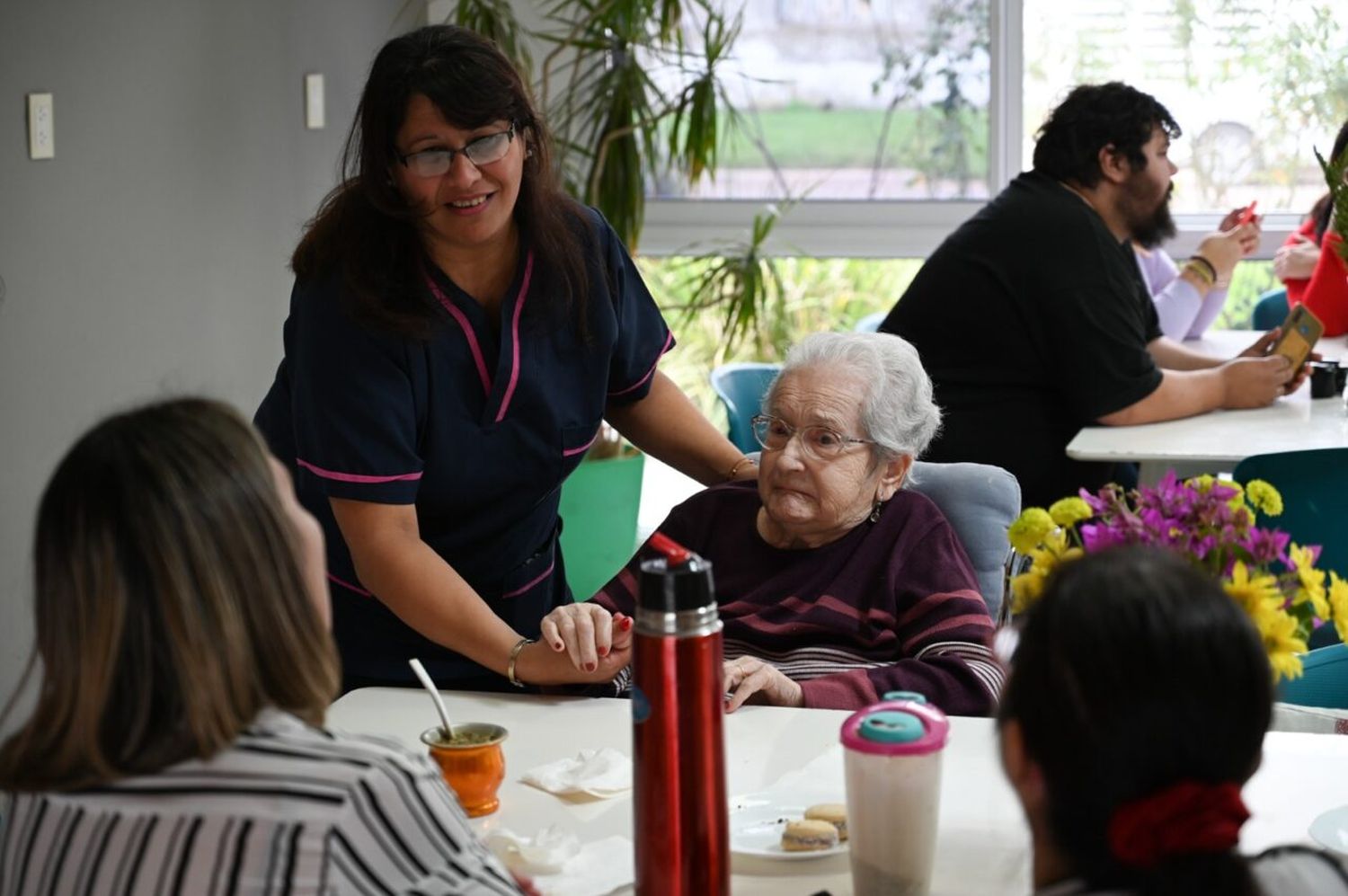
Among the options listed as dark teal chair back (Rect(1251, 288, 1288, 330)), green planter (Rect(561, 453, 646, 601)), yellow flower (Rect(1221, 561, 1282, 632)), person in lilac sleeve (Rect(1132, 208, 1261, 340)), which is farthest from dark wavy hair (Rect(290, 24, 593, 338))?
dark teal chair back (Rect(1251, 288, 1288, 330))

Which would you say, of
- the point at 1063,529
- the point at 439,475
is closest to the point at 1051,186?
the point at 439,475

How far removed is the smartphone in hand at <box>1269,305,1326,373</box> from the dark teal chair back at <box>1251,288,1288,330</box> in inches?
57.1

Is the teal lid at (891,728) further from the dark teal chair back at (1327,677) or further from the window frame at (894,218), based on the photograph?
the window frame at (894,218)

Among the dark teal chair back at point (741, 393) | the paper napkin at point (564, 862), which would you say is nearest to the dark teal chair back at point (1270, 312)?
the dark teal chair back at point (741, 393)

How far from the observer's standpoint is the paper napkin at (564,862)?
1425 mm

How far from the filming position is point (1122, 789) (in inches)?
39.0

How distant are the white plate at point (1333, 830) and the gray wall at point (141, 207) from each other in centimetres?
254

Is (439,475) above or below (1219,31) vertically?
below

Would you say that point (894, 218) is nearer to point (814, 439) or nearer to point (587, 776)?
point (814, 439)

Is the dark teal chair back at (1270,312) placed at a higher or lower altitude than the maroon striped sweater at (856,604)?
higher

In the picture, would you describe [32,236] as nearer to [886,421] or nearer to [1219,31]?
[886,421]

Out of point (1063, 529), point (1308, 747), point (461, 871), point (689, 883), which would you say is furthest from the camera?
point (1308, 747)

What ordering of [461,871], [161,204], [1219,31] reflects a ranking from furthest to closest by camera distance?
[1219,31]
[161,204]
[461,871]

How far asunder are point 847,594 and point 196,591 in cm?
126
